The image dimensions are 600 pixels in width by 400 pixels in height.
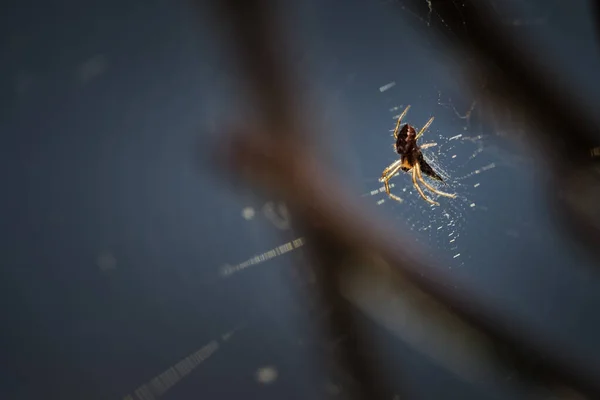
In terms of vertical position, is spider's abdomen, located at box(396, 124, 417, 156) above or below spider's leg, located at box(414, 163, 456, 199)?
above

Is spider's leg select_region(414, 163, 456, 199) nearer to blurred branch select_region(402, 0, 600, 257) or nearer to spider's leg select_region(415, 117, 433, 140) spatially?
spider's leg select_region(415, 117, 433, 140)

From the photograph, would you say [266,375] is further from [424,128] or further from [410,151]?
[424,128]

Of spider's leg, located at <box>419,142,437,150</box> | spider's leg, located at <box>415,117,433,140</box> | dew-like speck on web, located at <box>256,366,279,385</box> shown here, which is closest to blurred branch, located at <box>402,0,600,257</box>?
spider's leg, located at <box>415,117,433,140</box>

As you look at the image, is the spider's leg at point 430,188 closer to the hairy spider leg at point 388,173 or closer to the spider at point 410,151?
the spider at point 410,151

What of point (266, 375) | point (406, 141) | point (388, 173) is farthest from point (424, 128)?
point (266, 375)

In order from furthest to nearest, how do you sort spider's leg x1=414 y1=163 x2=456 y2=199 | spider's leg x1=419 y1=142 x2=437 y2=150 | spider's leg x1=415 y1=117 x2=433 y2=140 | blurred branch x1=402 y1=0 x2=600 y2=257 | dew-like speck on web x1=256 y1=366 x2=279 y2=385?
1. dew-like speck on web x1=256 y1=366 x2=279 y2=385
2. spider's leg x1=414 y1=163 x2=456 y2=199
3. spider's leg x1=419 y1=142 x2=437 y2=150
4. spider's leg x1=415 y1=117 x2=433 y2=140
5. blurred branch x1=402 y1=0 x2=600 y2=257

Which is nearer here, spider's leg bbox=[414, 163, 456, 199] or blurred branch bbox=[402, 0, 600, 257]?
blurred branch bbox=[402, 0, 600, 257]

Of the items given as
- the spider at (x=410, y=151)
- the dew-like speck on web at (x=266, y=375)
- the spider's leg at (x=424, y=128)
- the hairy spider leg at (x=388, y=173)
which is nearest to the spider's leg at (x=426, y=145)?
the spider at (x=410, y=151)

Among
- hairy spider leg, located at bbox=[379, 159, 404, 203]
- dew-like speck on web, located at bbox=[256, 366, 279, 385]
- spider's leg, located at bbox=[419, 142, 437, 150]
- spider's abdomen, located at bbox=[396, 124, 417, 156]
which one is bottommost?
dew-like speck on web, located at bbox=[256, 366, 279, 385]

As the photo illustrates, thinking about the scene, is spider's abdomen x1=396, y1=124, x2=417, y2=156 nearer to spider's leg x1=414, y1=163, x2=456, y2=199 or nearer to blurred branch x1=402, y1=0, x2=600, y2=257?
spider's leg x1=414, y1=163, x2=456, y2=199

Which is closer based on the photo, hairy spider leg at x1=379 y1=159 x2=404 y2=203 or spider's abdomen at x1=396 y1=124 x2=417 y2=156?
spider's abdomen at x1=396 y1=124 x2=417 y2=156

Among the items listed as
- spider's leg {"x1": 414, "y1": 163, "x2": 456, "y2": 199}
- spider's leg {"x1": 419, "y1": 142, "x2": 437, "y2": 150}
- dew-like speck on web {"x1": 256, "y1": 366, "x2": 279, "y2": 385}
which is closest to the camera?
spider's leg {"x1": 419, "y1": 142, "x2": 437, "y2": 150}


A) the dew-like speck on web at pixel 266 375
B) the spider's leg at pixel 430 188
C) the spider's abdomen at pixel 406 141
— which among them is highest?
the spider's abdomen at pixel 406 141

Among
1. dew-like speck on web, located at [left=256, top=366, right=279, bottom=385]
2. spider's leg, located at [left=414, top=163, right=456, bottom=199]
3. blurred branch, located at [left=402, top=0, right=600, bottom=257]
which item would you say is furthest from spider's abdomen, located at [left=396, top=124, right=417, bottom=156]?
dew-like speck on web, located at [left=256, top=366, right=279, bottom=385]
